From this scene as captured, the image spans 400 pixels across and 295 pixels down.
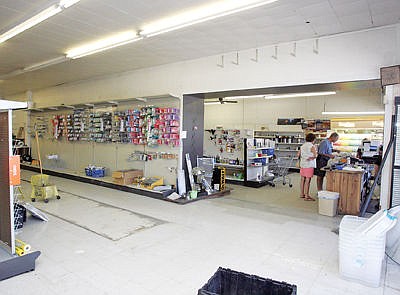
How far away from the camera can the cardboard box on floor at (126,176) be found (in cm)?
736

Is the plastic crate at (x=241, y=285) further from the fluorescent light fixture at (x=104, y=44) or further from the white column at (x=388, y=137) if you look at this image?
the fluorescent light fixture at (x=104, y=44)

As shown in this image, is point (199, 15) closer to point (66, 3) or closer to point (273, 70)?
point (66, 3)

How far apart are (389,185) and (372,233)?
204 centimetres

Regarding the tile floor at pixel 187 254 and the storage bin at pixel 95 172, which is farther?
the storage bin at pixel 95 172

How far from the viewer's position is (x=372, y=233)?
2.76 metres

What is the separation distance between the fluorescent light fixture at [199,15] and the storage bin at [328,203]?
12.3ft

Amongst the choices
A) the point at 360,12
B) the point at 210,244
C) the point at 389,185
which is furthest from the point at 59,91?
the point at 389,185

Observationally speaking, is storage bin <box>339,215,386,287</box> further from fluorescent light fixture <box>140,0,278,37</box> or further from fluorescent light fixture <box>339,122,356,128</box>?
fluorescent light fixture <box>339,122,356,128</box>

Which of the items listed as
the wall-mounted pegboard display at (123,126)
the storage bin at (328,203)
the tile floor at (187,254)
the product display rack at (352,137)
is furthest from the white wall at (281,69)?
the product display rack at (352,137)

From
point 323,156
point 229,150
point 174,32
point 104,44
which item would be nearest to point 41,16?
point 104,44

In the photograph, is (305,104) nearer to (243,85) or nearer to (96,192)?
(243,85)

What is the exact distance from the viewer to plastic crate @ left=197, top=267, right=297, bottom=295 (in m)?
2.03

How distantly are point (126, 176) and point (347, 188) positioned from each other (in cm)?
538

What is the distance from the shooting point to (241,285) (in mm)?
2150
